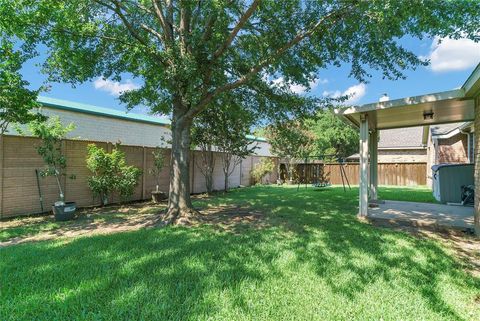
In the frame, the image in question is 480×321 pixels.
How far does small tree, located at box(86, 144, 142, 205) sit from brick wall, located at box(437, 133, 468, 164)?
1425 cm

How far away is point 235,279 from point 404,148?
22.2 m

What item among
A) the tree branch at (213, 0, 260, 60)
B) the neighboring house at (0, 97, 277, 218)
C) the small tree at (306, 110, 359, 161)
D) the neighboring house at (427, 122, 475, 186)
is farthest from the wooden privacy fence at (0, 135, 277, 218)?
the small tree at (306, 110, 359, 161)

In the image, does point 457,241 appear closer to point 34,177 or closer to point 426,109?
point 426,109

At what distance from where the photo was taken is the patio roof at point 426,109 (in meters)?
5.39

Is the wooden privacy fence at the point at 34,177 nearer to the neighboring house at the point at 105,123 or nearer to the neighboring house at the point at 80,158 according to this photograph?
the neighboring house at the point at 80,158

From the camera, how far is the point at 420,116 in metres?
7.61

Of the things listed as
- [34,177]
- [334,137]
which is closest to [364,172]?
[34,177]

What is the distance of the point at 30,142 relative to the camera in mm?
6875

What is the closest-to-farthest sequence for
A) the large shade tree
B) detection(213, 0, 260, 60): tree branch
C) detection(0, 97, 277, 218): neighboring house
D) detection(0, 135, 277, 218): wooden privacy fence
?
the large shade tree < detection(213, 0, 260, 60): tree branch < detection(0, 135, 277, 218): wooden privacy fence < detection(0, 97, 277, 218): neighboring house

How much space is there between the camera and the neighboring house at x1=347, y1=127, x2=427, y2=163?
20.8m

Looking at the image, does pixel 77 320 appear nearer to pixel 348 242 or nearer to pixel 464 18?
pixel 348 242

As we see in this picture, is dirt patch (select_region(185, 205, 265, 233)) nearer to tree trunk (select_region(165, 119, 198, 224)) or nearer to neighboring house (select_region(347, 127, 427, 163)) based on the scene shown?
tree trunk (select_region(165, 119, 198, 224))

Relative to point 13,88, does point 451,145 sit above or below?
below

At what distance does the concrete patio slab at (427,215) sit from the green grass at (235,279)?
1272 mm
